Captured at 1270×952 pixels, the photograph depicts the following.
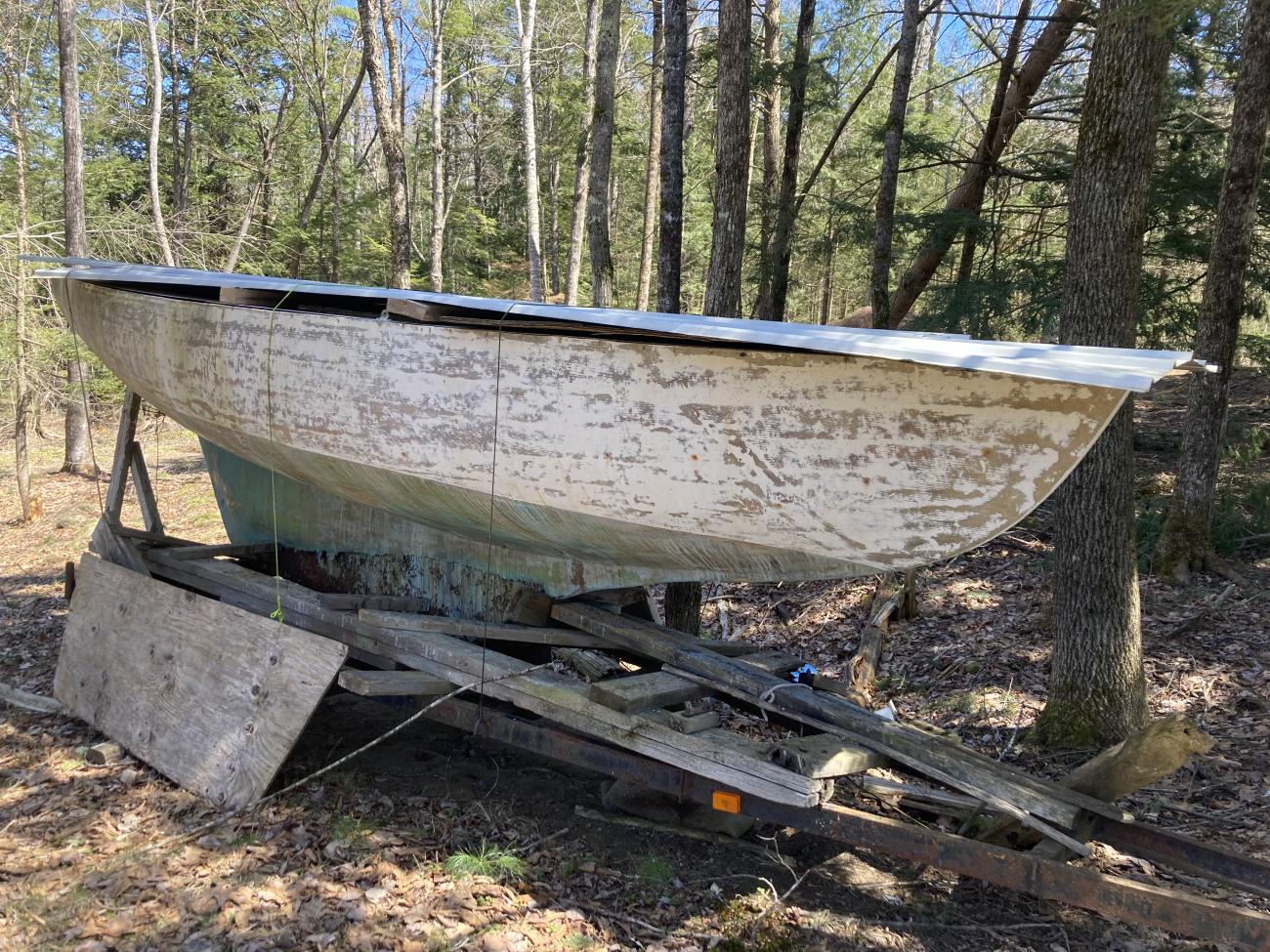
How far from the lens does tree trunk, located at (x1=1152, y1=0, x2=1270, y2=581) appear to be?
596 centimetres

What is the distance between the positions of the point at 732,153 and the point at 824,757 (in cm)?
400

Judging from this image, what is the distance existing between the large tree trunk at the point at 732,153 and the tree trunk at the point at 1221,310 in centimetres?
349

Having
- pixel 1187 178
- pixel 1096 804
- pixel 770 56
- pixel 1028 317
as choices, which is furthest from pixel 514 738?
pixel 770 56

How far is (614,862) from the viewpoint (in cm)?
331

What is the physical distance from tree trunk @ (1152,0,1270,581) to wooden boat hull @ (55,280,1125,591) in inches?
179

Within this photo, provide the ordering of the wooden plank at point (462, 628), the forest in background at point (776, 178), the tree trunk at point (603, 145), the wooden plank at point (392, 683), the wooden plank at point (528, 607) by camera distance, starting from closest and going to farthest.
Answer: the wooden plank at point (392, 683), the wooden plank at point (462, 628), the wooden plank at point (528, 607), the forest in background at point (776, 178), the tree trunk at point (603, 145)

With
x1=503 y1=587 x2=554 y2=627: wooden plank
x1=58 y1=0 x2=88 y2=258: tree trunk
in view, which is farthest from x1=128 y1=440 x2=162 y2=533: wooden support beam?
x1=58 y1=0 x2=88 y2=258: tree trunk

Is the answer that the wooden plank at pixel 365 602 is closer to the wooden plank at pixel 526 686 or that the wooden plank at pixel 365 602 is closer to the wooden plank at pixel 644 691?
the wooden plank at pixel 526 686

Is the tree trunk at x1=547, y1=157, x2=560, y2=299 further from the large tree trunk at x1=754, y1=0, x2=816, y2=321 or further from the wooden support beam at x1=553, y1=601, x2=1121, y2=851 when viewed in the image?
the wooden support beam at x1=553, y1=601, x2=1121, y2=851

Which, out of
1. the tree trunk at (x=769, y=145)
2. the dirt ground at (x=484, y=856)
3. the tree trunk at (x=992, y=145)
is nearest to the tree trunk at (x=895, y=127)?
the tree trunk at (x=992, y=145)

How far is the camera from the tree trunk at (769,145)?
10.5 metres

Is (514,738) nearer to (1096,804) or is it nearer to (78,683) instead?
(1096,804)

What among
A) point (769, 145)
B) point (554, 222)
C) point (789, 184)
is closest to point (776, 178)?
point (769, 145)

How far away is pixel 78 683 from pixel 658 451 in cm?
339
